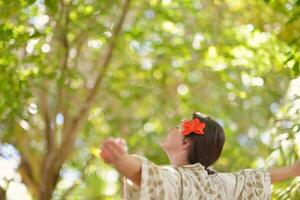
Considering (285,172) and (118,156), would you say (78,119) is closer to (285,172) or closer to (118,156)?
(285,172)

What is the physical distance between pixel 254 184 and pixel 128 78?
224 inches

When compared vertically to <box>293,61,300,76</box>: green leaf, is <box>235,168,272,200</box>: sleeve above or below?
below

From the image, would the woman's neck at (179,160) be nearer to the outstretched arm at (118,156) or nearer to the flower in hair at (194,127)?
the flower in hair at (194,127)

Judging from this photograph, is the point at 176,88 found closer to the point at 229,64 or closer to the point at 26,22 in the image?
the point at 229,64

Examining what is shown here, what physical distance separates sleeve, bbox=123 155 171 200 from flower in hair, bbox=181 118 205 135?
380mm

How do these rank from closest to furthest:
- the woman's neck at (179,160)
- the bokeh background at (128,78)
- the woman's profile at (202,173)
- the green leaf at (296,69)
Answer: the woman's profile at (202,173), the woman's neck at (179,160), the green leaf at (296,69), the bokeh background at (128,78)

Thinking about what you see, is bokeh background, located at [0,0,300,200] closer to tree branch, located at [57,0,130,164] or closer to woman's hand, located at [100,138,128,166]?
tree branch, located at [57,0,130,164]

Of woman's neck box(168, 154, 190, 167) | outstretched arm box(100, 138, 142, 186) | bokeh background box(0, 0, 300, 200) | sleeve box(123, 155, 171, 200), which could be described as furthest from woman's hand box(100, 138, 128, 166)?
bokeh background box(0, 0, 300, 200)

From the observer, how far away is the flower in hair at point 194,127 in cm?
318

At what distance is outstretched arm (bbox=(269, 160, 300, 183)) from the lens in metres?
3.24

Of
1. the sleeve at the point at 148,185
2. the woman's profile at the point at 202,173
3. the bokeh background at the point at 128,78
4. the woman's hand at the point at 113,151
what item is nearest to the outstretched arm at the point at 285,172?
the woman's profile at the point at 202,173

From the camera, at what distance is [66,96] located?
7535 millimetres

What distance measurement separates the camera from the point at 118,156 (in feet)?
8.35

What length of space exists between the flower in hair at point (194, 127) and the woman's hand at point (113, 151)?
0.68m
